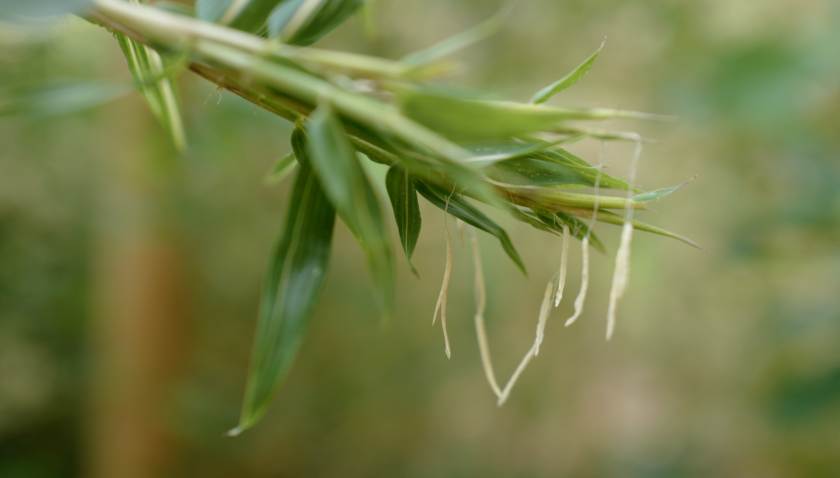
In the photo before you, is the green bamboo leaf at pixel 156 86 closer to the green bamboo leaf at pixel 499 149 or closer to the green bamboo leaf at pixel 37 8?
the green bamboo leaf at pixel 37 8

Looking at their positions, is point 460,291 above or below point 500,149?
above

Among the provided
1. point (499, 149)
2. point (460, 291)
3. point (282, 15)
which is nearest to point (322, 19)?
point (282, 15)

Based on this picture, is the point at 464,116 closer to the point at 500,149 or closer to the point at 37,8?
the point at 500,149

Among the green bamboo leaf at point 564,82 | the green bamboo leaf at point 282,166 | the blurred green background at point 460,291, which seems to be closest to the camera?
the green bamboo leaf at point 564,82

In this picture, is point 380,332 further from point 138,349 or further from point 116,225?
point 116,225

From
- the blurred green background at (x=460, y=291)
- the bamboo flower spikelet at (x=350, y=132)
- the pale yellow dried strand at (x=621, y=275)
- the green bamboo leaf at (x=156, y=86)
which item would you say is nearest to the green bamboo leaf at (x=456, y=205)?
the bamboo flower spikelet at (x=350, y=132)

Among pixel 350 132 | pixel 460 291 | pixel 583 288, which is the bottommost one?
pixel 583 288

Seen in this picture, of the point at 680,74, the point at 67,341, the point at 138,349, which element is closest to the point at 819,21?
the point at 680,74

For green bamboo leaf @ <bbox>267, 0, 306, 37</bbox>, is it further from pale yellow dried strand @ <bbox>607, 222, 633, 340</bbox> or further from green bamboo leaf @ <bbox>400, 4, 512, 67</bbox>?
pale yellow dried strand @ <bbox>607, 222, 633, 340</bbox>
